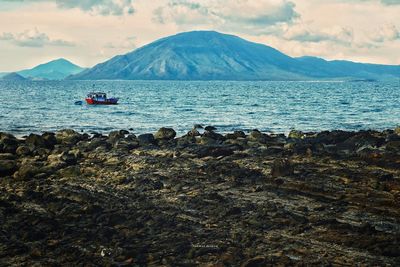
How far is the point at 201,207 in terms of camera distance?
20.0 m

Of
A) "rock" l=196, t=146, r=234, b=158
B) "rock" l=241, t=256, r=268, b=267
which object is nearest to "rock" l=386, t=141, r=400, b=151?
"rock" l=196, t=146, r=234, b=158

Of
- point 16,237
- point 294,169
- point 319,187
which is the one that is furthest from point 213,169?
point 16,237

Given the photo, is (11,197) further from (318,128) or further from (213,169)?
(318,128)

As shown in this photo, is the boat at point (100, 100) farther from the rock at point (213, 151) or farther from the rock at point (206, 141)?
the rock at point (213, 151)

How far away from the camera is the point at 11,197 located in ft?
71.0

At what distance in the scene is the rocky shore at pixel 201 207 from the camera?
15.4 meters

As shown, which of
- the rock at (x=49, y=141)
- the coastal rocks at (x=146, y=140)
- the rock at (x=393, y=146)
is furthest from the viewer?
the coastal rocks at (x=146, y=140)

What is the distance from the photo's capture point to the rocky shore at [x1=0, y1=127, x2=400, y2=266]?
15.4 metres

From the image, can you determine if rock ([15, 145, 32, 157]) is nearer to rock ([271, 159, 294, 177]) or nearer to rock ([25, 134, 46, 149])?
rock ([25, 134, 46, 149])

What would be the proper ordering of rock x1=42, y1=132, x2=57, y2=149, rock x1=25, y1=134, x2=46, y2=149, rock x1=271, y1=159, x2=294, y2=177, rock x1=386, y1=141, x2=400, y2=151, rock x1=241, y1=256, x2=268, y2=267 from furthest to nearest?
rock x1=42, y1=132, x2=57, y2=149 → rock x1=25, y1=134, x2=46, y2=149 → rock x1=386, y1=141, x2=400, y2=151 → rock x1=271, y1=159, x2=294, y2=177 → rock x1=241, y1=256, x2=268, y2=267

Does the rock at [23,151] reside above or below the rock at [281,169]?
below

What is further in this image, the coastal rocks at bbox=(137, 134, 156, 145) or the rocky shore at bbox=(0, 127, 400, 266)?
the coastal rocks at bbox=(137, 134, 156, 145)

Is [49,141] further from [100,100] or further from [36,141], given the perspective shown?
[100,100]

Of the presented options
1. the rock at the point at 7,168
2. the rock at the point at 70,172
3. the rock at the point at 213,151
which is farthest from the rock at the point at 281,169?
the rock at the point at 7,168
